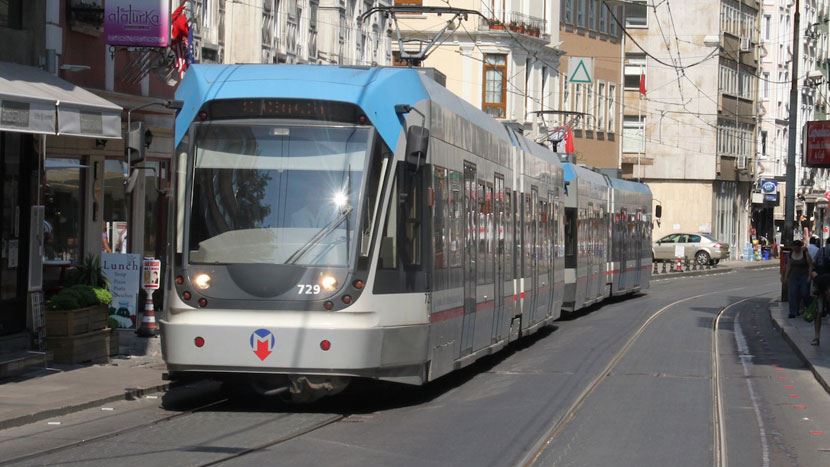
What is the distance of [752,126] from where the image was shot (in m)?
87.2

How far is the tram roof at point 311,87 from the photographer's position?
47.1 feet

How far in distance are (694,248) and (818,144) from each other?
3218cm

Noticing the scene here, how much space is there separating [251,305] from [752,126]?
76395 millimetres

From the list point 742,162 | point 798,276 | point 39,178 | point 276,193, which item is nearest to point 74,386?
point 276,193

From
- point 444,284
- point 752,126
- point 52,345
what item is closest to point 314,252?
point 444,284

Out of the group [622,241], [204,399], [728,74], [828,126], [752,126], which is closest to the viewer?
[204,399]

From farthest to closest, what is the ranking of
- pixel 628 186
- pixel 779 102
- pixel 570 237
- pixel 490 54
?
pixel 779 102 < pixel 490 54 < pixel 628 186 < pixel 570 237

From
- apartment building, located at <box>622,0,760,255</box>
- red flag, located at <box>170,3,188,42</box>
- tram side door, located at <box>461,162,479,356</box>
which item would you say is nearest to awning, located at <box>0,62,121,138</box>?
tram side door, located at <box>461,162,479,356</box>

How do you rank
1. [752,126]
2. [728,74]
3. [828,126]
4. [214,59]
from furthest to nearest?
[752,126]
[728,74]
[828,126]
[214,59]

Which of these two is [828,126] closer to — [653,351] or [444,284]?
[653,351]

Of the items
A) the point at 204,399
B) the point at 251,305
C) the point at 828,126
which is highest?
the point at 828,126

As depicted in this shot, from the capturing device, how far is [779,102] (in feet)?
304

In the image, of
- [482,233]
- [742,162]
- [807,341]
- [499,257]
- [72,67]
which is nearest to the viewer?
[482,233]

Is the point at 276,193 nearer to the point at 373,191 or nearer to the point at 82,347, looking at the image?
the point at 373,191
